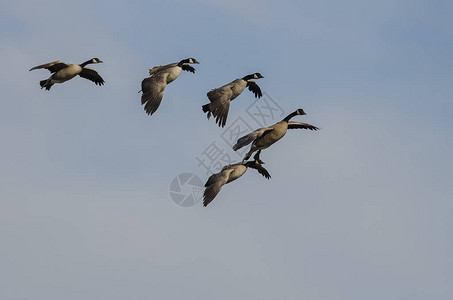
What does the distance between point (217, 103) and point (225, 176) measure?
2.73 meters

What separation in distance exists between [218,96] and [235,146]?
3.72 m

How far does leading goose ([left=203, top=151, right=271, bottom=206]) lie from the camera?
28.7 meters

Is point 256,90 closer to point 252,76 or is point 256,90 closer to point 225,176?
point 252,76

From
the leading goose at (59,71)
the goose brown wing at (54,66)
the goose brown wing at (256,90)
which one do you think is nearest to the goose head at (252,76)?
the goose brown wing at (256,90)

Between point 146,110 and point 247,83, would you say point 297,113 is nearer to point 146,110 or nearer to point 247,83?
point 247,83

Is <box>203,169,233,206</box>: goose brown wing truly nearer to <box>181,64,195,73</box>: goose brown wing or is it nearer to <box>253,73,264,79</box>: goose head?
<box>253,73,264,79</box>: goose head

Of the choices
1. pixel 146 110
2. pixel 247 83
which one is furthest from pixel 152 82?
pixel 247 83

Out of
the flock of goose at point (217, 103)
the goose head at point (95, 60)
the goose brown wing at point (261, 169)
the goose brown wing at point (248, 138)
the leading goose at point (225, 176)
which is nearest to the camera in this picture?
the goose brown wing at point (248, 138)

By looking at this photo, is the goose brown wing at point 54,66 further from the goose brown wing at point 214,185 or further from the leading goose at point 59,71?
the goose brown wing at point 214,185

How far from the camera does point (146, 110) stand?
31.5 metres

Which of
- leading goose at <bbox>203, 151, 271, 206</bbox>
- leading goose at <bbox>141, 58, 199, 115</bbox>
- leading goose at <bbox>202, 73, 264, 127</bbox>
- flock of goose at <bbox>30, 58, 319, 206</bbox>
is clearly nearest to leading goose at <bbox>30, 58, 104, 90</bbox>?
flock of goose at <bbox>30, 58, 319, 206</bbox>

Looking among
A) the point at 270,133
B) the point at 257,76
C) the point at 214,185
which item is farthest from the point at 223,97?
the point at 257,76

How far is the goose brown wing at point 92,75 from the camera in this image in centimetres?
3672

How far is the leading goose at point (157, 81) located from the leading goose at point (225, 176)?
11.8ft
